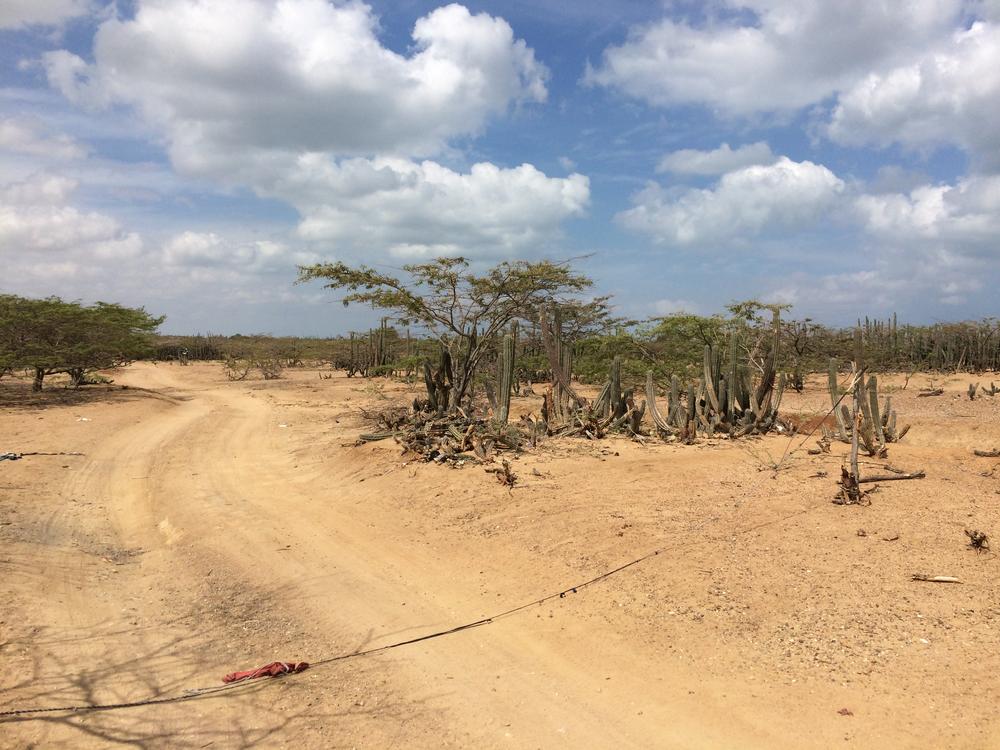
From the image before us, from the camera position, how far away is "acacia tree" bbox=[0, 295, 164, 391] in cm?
1956

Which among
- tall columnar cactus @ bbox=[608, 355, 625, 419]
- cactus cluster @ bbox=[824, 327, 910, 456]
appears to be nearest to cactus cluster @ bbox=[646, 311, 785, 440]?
tall columnar cactus @ bbox=[608, 355, 625, 419]

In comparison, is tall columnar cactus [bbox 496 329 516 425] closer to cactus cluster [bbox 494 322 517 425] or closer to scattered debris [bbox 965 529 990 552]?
cactus cluster [bbox 494 322 517 425]

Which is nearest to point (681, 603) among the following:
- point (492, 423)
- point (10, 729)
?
point (10, 729)

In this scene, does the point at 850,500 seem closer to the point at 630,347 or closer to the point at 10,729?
the point at 10,729

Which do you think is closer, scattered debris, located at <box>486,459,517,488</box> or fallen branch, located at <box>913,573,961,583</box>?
fallen branch, located at <box>913,573,961,583</box>

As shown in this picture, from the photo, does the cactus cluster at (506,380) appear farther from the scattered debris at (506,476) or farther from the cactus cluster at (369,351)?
the cactus cluster at (369,351)

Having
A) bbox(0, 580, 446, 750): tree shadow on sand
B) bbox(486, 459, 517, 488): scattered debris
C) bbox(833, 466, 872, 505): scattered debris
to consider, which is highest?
bbox(833, 466, 872, 505): scattered debris

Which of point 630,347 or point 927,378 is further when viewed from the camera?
point 927,378

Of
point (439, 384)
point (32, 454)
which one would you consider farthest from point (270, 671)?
point (32, 454)

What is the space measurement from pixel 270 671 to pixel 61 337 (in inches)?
807

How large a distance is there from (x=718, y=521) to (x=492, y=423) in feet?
16.3

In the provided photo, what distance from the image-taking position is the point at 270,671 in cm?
450

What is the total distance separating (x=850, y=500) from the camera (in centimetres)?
723

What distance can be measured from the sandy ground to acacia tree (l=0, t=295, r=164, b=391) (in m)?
11.3
